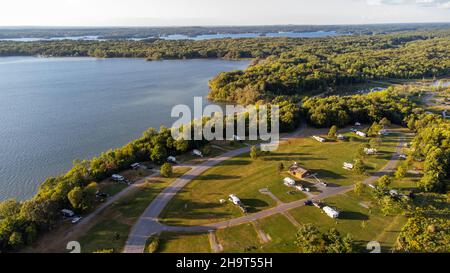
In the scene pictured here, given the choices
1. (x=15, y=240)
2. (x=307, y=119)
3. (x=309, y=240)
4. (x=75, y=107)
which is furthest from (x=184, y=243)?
(x=75, y=107)

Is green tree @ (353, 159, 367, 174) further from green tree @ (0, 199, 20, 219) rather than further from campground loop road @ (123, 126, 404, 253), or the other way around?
green tree @ (0, 199, 20, 219)

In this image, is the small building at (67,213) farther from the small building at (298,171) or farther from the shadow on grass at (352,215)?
the shadow on grass at (352,215)

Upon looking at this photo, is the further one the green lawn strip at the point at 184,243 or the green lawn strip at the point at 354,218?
the green lawn strip at the point at 354,218

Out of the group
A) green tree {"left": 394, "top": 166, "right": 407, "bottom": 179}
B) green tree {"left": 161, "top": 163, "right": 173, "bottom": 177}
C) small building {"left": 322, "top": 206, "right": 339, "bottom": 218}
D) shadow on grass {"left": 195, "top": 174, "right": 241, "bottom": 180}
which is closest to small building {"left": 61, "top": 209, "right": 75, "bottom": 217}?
green tree {"left": 161, "top": 163, "right": 173, "bottom": 177}

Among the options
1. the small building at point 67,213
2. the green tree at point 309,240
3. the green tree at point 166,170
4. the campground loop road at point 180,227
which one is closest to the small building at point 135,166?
the green tree at point 166,170

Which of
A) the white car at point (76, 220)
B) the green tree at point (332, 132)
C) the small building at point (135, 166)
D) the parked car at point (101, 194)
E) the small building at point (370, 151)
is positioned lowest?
the white car at point (76, 220)
